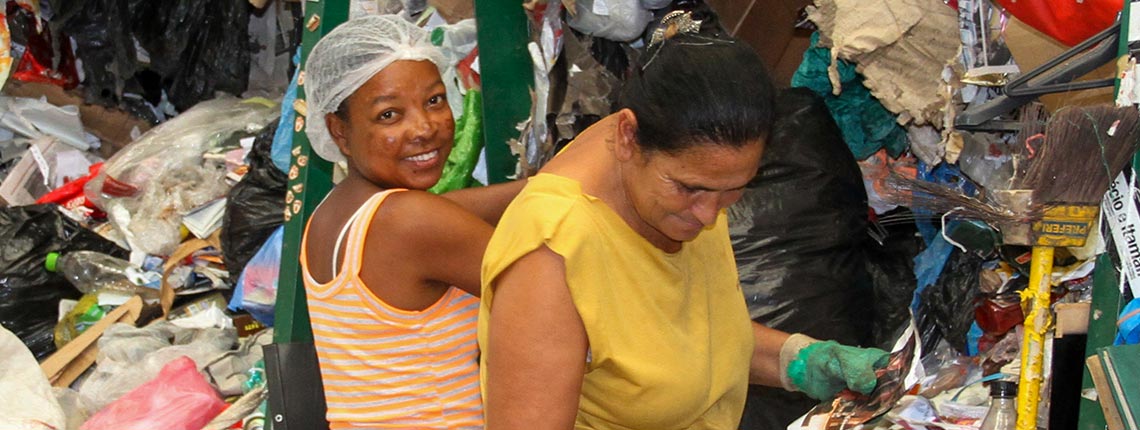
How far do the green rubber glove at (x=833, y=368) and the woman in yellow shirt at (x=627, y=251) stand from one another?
0.93 feet

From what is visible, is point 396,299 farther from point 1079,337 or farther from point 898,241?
point 898,241

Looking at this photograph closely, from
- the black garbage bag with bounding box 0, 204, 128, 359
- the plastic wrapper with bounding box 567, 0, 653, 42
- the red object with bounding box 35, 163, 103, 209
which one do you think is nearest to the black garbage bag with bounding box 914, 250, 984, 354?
the plastic wrapper with bounding box 567, 0, 653, 42

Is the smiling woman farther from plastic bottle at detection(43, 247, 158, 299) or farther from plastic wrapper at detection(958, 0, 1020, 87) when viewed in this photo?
plastic bottle at detection(43, 247, 158, 299)

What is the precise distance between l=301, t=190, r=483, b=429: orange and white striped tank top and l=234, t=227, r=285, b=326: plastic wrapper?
2.06 metres

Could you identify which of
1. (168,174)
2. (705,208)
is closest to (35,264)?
(168,174)

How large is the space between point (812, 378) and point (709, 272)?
300 mm

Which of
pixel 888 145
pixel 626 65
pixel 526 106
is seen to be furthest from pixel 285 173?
pixel 888 145

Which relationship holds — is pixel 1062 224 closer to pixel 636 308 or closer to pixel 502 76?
Answer: pixel 636 308

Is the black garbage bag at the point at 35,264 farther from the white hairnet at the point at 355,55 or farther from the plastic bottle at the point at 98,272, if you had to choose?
the white hairnet at the point at 355,55

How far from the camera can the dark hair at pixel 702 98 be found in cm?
154

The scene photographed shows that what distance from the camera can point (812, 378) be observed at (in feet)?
6.61

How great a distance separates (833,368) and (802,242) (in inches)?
43.2

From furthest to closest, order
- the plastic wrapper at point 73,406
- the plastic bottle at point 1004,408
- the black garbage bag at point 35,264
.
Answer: the black garbage bag at point 35,264 < the plastic wrapper at point 73,406 < the plastic bottle at point 1004,408

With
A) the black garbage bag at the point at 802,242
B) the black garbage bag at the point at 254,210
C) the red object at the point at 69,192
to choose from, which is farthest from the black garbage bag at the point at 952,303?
the red object at the point at 69,192
